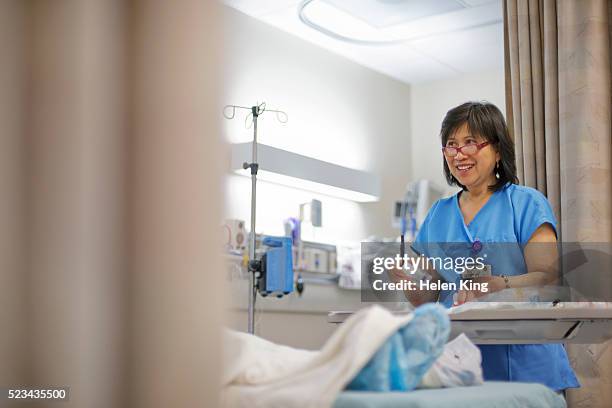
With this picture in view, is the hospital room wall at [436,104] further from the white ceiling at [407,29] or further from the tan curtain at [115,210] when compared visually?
the tan curtain at [115,210]

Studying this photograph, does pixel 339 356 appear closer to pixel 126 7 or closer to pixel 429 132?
pixel 126 7

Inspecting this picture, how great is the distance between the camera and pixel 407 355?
113cm

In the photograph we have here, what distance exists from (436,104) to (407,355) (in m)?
4.23

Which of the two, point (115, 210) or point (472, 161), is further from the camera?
point (472, 161)

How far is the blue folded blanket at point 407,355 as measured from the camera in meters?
1.08

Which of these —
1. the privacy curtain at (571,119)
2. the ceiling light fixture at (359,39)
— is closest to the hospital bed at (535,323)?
the privacy curtain at (571,119)

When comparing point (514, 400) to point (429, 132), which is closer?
point (514, 400)

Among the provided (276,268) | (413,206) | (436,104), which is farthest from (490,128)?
(436,104)

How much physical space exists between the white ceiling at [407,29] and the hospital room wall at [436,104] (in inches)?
3.9

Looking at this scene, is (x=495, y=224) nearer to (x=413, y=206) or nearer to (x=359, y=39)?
(x=359, y=39)

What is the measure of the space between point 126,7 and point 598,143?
2.65 meters

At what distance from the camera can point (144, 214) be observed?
67cm

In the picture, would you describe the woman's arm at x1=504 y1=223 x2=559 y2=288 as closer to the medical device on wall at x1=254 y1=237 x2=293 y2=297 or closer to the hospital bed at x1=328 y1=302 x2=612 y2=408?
the hospital bed at x1=328 y1=302 x2=612 y2=408

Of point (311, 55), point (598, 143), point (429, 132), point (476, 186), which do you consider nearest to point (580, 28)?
point (598, 143)
